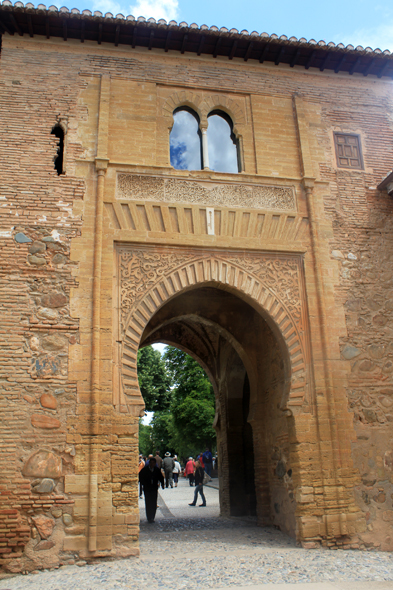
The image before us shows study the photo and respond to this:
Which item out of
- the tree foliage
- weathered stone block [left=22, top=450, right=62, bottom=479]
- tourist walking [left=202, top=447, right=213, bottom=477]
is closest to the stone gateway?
weathered stone block [left=22, top=450, right=62, bottom=479]

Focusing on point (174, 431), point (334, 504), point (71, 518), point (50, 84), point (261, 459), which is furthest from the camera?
point (174, 431)

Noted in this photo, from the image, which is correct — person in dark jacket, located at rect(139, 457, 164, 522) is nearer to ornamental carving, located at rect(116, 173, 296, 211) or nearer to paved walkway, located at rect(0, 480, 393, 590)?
paved walkway, located at rect(0, 480, 393, 590)

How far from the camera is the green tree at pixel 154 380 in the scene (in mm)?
31828

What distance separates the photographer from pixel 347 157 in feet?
29.4

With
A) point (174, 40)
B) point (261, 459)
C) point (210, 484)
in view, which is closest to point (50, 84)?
point (174, 40)

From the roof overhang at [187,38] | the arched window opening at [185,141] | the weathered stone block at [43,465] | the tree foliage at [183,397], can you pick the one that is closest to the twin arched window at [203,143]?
the arched window opening at [185,141]

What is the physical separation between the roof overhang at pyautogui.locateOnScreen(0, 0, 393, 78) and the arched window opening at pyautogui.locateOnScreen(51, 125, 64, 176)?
66.4 inches

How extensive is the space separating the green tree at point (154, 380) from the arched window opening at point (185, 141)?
2411 centimetres

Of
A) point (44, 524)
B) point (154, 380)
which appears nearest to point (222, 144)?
A: point (44, 524)

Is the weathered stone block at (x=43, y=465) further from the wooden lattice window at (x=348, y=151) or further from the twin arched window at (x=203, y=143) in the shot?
the wooden lattice window at (x=348, y=151)

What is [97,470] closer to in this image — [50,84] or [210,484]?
[50,84]

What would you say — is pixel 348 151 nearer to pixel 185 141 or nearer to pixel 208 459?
pixel 185 141

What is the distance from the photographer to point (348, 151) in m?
9.02

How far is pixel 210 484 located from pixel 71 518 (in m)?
16.3
